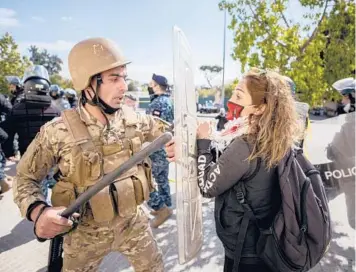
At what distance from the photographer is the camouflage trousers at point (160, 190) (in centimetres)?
376

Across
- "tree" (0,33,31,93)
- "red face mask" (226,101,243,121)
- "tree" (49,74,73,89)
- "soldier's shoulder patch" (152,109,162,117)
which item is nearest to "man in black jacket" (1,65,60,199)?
"soldier's shoulder patch" (152,109,162,117)

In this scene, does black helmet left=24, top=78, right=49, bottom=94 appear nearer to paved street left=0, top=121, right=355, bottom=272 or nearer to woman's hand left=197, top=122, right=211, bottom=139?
paved street left=0, top=121, right=355, bottom=272

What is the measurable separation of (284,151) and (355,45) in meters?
3.39

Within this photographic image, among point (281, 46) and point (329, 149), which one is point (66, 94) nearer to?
point (281, 46)

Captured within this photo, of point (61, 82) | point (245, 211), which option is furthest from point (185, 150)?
point (61, 82)

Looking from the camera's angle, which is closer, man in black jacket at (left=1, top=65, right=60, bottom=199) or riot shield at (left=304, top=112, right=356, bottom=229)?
riot shield at (left=304, top=112, right=356, bottom=229)

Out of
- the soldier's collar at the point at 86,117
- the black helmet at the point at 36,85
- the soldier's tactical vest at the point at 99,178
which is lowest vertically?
the soldier's tactical vest at the point at 99,178

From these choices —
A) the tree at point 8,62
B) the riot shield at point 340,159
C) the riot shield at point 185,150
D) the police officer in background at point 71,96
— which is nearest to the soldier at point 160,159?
the riot shield at point 340,159

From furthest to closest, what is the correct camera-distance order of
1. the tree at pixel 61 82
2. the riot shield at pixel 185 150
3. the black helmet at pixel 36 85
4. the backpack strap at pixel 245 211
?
the tree at pixel 61 82, the black helmet at pixel 36 85, the backpack strap at pixel 245 211, the riot shield at pixel 185 150

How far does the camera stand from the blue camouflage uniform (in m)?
3.67

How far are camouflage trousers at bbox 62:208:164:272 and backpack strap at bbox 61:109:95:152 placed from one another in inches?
17.1

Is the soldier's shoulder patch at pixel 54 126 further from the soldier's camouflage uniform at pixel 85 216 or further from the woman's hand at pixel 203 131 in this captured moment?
the woman's hand at pixel 203 131

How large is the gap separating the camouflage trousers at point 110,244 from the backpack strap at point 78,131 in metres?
0.43

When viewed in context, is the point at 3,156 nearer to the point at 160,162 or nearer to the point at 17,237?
the point at 17,237
